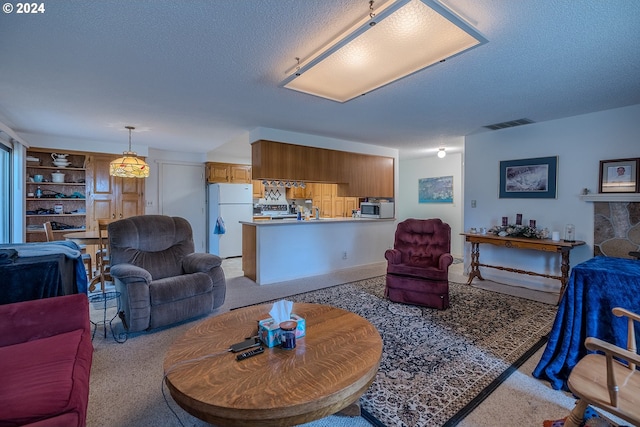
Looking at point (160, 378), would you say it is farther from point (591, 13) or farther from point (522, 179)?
point (522, 179)

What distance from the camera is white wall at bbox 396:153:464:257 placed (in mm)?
6355

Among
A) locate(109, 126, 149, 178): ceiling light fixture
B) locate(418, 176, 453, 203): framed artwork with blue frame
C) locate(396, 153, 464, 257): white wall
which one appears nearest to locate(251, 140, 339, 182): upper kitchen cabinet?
locate(109, 126, 149, 178): ceiling light fixture

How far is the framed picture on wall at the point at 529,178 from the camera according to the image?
155 inches

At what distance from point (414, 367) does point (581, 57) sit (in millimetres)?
2609

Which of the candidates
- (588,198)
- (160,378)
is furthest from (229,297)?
(588,198)

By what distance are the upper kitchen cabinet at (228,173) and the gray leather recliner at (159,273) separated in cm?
336

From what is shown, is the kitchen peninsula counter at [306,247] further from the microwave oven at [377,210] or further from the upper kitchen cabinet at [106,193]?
the upper kitchen cabinet at [106,193]

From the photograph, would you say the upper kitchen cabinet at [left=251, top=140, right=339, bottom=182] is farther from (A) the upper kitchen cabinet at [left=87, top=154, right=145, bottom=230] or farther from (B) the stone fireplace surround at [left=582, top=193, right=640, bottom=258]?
(B) the stone fireplace surround at [left=582, top=193, right=640, bottom=258]

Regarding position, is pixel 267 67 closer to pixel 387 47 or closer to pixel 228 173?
pixel 387 47

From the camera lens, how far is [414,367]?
2.11m

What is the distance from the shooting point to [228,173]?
267 inches

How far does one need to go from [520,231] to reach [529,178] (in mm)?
792

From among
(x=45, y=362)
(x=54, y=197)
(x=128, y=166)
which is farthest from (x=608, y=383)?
(x=54, y=197)

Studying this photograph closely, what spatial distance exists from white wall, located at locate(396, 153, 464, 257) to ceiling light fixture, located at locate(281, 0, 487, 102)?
3963mm
